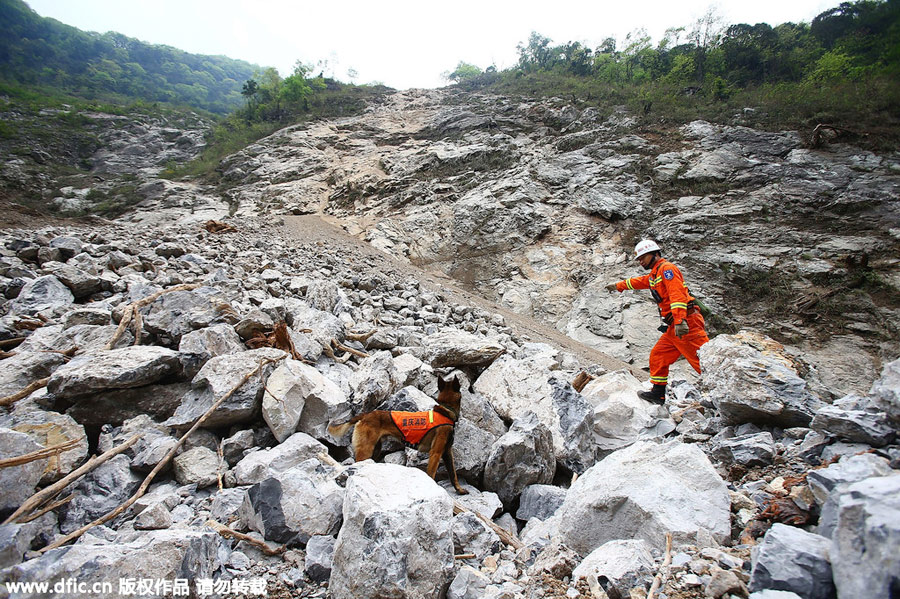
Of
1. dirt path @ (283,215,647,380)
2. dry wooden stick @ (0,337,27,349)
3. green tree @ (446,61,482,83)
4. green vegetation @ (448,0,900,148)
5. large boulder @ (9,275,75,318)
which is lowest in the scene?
dirt path @ (283,215,647,380)

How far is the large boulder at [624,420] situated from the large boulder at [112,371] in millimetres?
3477

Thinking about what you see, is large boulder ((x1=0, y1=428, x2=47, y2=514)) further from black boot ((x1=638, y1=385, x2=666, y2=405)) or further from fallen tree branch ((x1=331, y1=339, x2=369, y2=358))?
black boot ((x1=638, y1=385, x2=666, y2=405))

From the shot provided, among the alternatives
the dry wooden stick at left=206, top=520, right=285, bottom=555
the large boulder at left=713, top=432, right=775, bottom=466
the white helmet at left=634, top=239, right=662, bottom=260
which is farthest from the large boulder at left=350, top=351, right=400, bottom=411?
the white helmet at left=634, top=239, right=662, bottom=260

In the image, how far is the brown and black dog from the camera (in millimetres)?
2334

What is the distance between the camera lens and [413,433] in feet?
7.86

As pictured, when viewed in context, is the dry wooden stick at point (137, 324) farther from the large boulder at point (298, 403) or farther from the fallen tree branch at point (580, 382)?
the fallen tree branch at point (580, 382)

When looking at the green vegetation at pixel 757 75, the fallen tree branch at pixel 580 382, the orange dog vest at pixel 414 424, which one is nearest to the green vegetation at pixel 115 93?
the green vegetation at pixel 757 75

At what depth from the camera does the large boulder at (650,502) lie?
4.78 ft

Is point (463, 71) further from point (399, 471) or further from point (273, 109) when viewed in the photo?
point (399, 471)

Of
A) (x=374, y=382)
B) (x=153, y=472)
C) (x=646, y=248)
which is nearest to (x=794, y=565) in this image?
(x=374, y=382)

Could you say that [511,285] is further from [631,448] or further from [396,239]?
[631,448]

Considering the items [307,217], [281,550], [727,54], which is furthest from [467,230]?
[727,54]

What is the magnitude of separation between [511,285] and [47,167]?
80.3 feet

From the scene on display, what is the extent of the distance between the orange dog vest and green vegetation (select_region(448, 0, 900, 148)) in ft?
50.6
